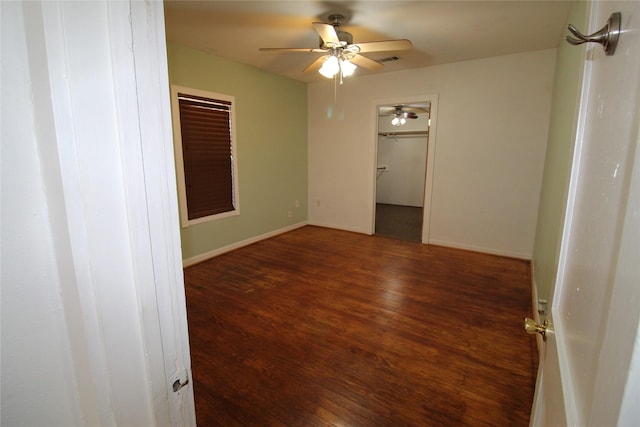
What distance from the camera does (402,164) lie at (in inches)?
292

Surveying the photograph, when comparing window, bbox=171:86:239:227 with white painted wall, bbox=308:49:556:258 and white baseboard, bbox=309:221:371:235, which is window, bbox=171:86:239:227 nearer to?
white baseboard, bbox=309:221:371:235

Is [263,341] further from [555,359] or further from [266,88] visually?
[266,88]

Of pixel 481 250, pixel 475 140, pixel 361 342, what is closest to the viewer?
pixel 361 342

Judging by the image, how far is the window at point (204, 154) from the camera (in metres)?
3.26

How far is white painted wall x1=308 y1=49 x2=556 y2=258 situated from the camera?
341cm

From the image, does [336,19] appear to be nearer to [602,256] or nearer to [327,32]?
[327,32]

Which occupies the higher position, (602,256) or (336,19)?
(336,19)

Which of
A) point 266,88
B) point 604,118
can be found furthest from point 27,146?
point 266,88

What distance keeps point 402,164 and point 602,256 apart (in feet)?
23.8

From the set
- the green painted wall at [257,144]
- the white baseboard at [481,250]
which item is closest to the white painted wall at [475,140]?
the white baseboard at [481,250]

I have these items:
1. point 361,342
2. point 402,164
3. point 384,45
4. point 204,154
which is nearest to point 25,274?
point 361,342

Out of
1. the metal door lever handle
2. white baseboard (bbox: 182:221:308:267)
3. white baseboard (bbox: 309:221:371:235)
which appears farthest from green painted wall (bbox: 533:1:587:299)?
white baseboard (bbox: 182:221:308:267)

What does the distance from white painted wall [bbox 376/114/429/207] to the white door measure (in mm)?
6695

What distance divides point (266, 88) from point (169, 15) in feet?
6.11
